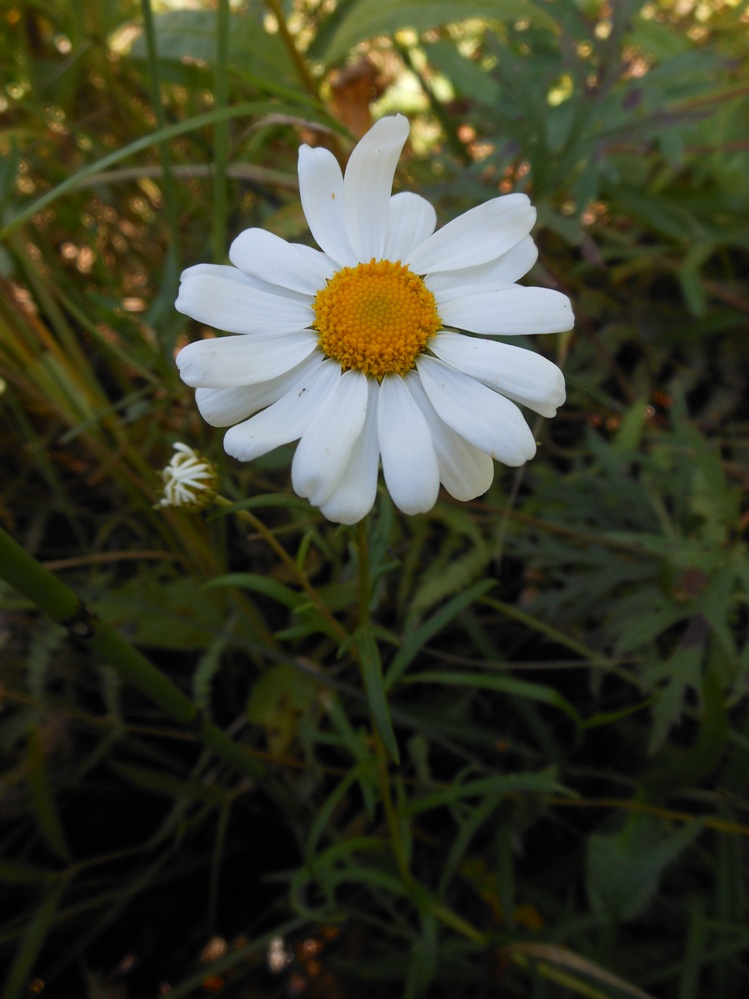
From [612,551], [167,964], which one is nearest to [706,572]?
[612,551]

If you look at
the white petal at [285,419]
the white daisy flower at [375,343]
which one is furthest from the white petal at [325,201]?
the white petal at [285,419]

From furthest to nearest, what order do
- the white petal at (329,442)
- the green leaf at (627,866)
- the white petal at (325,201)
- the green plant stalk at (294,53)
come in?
the green plant stalk at (294,53)
the green leaf at (627,866)
the white petal at (325,201)
the white petal at (329,442)

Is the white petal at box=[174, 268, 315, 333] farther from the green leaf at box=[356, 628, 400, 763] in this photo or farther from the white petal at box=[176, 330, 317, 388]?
the green leaf at box=[356, 628, 400, 763]

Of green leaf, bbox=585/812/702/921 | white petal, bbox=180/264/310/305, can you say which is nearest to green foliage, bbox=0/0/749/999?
green leaf, bbox=585/812/702/921

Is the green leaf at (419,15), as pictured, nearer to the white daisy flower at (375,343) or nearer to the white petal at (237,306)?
the white daisy flower at (375,343)

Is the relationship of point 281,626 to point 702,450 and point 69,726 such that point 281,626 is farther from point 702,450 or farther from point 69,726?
point 702,450

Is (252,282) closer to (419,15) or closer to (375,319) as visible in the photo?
→ (375,319)
